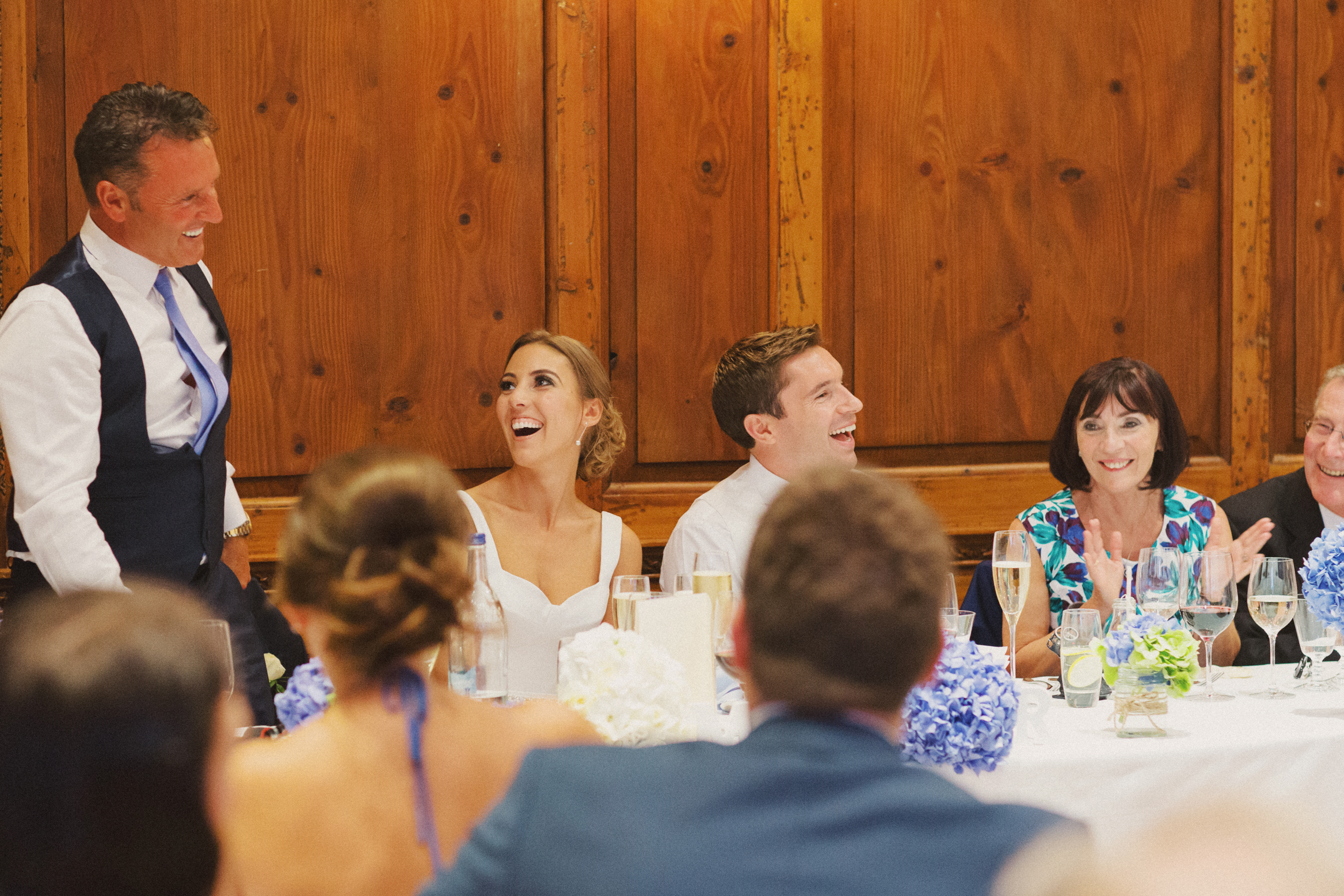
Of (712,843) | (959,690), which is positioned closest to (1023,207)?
(959,690)

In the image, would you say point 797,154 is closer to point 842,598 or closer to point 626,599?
point 626,599

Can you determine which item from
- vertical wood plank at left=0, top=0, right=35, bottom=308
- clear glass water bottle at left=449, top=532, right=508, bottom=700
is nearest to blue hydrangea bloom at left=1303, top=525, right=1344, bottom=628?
→ clear glass water bottle at left=449, top=532, right=508, bottom=700

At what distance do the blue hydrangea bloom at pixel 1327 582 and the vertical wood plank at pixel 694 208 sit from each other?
1749 millimetres

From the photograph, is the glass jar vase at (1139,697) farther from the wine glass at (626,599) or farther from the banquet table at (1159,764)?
the wine glass at (626,599)

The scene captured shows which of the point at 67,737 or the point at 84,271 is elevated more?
the point at 84,271

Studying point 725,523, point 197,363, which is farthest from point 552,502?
point 197,363

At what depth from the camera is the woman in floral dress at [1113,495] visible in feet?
9.64

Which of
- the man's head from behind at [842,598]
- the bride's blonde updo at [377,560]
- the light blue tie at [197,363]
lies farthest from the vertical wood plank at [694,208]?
the man's head from behind at [842,598]

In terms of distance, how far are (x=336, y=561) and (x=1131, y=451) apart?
2.22 meters

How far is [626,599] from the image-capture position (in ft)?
6.55

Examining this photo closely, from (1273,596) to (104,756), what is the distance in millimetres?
2018

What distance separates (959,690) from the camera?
1.70m

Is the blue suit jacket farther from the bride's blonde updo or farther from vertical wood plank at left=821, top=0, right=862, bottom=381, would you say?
vertical wood plank at left=821, top=0, right=862, bottom=381

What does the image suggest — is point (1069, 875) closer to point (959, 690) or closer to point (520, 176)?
point (959, 690)
